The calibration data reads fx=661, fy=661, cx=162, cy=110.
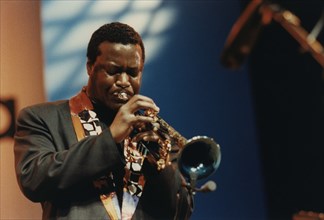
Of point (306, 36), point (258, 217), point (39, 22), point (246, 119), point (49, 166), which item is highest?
point (306, 36)

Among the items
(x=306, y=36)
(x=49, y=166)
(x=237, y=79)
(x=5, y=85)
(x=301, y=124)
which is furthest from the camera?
(x=237, y=79)

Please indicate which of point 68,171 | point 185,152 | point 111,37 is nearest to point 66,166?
point 68,171

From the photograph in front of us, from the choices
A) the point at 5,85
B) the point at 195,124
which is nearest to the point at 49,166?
the point at 5,85

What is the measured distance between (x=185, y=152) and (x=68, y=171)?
61 centimetres

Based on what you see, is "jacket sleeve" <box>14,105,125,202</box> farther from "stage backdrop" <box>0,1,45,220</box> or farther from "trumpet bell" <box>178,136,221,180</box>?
"stage backdrop" <box>0,1,45,220</box>

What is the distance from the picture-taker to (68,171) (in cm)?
283

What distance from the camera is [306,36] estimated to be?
2191mm

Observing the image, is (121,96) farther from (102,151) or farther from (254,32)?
(254,32)

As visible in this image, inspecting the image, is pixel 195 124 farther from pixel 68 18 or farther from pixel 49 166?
pixel 49 166

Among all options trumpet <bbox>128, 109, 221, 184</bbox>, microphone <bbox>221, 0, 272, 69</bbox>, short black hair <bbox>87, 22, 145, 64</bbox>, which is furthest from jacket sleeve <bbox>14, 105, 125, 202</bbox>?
microphone <bbox>221, 0, 272, 69</bbox>

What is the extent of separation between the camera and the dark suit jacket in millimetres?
2840

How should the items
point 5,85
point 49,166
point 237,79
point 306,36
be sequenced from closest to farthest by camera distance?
point 306,36
point 49,166
point 5,85
point 237,79

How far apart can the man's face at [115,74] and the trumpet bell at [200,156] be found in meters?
Answer: 0.37

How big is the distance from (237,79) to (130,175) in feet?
5.40
